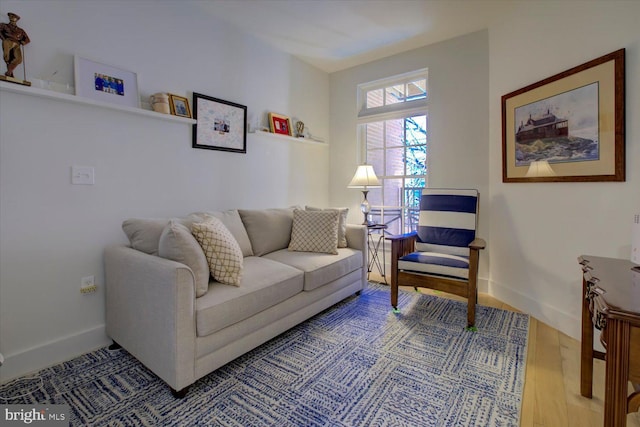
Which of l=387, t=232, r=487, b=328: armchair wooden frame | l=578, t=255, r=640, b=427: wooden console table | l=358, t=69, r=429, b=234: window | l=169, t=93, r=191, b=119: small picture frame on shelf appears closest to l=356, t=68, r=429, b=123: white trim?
l=358, t=69, r=429, b=234: window

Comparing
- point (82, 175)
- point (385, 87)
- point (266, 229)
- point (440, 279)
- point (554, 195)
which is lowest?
point (440, 279)

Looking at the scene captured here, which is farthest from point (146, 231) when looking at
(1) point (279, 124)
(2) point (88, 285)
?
(1) point (279, 124)

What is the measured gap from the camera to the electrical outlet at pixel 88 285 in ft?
6.62

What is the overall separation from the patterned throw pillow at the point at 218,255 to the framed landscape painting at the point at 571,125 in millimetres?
2467

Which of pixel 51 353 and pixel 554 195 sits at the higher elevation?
pixel 554 195

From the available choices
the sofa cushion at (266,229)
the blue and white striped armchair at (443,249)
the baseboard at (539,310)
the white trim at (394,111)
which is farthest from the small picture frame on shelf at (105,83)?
the baseboard at (539,310)

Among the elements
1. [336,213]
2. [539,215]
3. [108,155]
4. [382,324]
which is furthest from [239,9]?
[539,215]

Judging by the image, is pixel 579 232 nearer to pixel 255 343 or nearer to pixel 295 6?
pixel 255 343

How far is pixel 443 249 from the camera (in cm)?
291

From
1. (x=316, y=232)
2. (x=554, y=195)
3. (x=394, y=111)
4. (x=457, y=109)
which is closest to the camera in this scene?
(x=554, y=195)

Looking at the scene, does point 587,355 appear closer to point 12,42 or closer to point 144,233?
point 144,233

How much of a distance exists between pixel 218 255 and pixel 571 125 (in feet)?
8.68

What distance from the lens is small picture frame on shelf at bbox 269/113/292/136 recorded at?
3.33 meters

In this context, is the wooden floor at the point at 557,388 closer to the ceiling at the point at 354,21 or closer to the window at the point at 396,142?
the window at the point at 396,142
